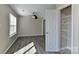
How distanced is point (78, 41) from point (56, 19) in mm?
2431

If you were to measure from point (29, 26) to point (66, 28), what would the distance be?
8833mm

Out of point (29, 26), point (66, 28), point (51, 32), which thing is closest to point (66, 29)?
point (66, 28)

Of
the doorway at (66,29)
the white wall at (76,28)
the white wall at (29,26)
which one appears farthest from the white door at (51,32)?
the white wall at (29,26)

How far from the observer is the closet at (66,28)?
184 inches

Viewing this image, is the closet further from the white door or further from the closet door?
the white door

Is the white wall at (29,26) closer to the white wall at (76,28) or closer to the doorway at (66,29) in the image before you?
the doorway at (66,29)

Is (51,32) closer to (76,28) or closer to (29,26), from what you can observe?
(76,28)

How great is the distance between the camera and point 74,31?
3.62m

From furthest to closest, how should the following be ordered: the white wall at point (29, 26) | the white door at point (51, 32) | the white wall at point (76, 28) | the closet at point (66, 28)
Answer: the white wall at point (29, 26) < the white door at point (51, 32) < the closet at point (66, 28) < the white wall at point (76, 28)

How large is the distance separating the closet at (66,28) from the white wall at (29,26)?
8156 mm

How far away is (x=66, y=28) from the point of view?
16.4 ft

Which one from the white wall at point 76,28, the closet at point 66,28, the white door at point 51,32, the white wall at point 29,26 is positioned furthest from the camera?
the white wall at point 29,26
